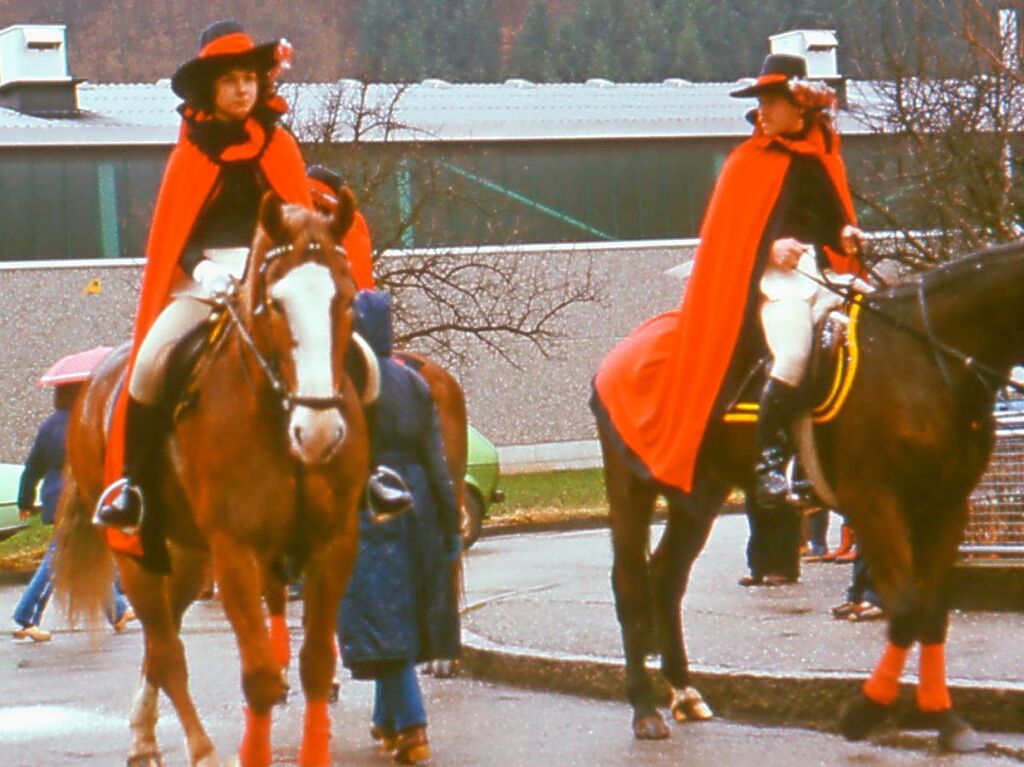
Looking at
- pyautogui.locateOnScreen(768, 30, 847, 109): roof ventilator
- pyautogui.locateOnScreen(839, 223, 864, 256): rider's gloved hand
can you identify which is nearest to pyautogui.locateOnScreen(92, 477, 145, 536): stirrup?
pyautogui.locateOnScreen(839, 223, 864, 256): rider's gloved hand

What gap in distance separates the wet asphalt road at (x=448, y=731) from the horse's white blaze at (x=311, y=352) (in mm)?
2207

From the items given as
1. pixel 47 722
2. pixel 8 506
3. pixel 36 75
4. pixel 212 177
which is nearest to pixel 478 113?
pixel 36 75

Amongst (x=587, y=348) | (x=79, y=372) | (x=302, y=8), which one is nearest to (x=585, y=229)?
(x=587, y=348)

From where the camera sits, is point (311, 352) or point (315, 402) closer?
Answer: point (315, 402)

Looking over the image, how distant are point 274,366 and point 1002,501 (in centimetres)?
713

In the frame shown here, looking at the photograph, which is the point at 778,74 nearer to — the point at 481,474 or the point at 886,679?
the point at 886,679

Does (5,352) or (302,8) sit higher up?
(302,8)

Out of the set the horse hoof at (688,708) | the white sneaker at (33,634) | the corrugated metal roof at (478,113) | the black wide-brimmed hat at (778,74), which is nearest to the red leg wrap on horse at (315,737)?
the horse hoof at (688,708)

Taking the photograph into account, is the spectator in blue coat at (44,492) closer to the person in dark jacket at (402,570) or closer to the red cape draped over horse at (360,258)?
the red cape draped over horse at (360,258)

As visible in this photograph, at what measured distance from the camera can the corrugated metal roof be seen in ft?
144

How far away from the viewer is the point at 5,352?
143 ft

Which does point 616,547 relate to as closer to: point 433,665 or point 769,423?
point 769,423

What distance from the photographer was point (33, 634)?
1620cm

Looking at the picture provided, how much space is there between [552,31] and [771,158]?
77069 mm
